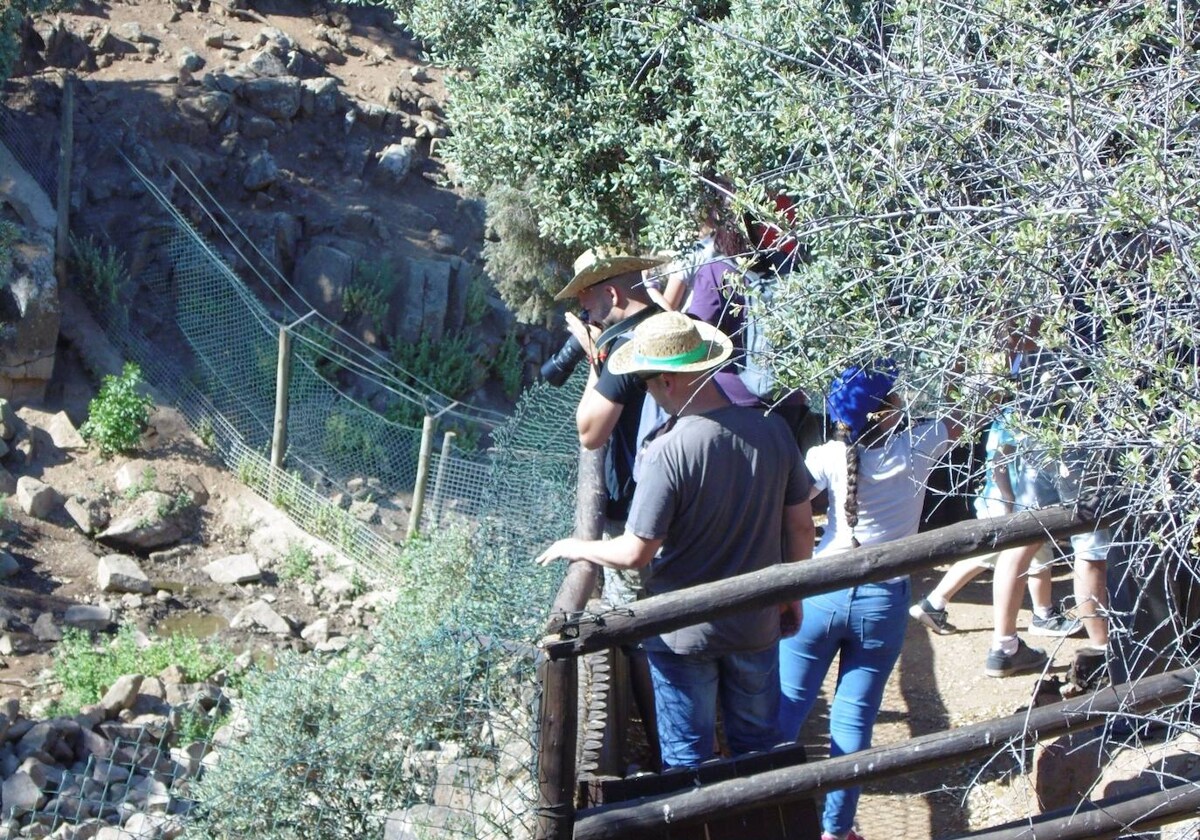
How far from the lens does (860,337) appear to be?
11.6ft

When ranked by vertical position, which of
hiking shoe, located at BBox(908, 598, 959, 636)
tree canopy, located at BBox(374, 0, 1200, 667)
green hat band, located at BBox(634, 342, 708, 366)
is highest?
tree canopy, located at BBox(374, 0, 1200, 667)

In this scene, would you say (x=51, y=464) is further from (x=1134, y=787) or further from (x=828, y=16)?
(x=1134, y=787)

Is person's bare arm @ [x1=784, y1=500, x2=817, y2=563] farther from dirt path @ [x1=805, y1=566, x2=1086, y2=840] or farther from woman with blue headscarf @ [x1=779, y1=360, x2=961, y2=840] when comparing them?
dirt path @ [x1=805, y1=566, x2=1086, y2=840]

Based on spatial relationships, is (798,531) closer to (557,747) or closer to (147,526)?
(557,747)

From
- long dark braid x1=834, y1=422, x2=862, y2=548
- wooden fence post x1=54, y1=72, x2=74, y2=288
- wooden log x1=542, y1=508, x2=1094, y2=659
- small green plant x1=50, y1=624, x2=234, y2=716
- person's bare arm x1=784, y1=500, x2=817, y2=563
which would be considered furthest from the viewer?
wooden fence post x1=54, y1=72, x2=74, y2=288

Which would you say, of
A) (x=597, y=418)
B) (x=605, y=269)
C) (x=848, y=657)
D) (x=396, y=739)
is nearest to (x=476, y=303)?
(x=605, y=269)

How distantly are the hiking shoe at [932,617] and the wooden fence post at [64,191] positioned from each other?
27.8 feet

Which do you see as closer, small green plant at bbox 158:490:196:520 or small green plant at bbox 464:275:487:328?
small green plant at bbox 158:490:196:520

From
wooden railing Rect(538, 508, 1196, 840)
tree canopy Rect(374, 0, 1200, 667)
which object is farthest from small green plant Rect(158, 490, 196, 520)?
wooden railing Rect(538, 508, 1196, 840)

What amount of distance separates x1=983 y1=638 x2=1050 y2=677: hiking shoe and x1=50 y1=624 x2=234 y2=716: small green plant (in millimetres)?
5326

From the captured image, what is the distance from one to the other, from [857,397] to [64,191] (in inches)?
370

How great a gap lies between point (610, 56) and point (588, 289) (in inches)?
92.2

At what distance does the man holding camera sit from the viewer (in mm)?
4477

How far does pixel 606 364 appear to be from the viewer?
4277 millimetres
